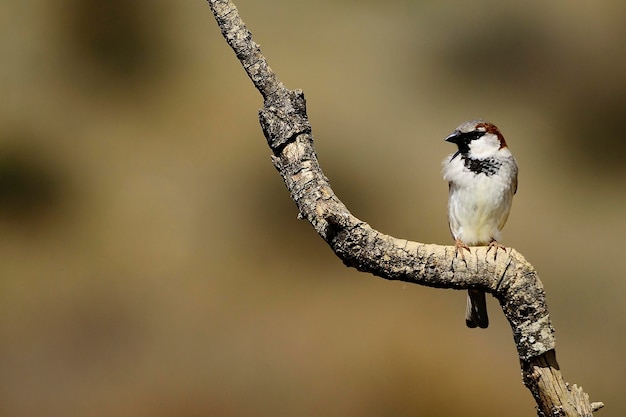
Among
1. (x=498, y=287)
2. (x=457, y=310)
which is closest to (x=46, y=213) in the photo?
(x=457, y=310)

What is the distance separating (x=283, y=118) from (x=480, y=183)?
70 centimetres

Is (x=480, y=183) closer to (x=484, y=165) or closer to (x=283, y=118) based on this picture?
(x=484, y=165)

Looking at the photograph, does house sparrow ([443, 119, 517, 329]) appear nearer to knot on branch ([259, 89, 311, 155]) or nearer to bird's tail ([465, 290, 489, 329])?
bird's tail ([465, 290, 489, 329])

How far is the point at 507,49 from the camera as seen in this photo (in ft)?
12.4

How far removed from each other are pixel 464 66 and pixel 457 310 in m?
1.20

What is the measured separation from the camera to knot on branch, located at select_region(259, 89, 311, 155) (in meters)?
1.45

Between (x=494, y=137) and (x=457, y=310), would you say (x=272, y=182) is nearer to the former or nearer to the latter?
(x=457, y=310)

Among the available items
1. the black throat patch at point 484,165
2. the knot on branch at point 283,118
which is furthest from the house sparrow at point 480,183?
the knot on branch at point 283,118

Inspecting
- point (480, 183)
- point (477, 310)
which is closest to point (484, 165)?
point (480, 183)

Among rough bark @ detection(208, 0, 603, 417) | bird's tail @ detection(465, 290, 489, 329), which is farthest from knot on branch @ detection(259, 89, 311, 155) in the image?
bird's tail @ detection(465, 290, 489, 329)

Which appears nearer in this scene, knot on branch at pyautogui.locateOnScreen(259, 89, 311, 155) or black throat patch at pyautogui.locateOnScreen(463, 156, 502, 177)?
knot on branch at pyautogui.locateOnScreen(259, 89, 311, 155)

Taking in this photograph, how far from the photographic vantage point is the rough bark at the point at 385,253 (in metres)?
1.44

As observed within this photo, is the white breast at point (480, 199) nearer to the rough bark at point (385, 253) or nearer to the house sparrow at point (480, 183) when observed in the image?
the house sparrow at point (480, 183)

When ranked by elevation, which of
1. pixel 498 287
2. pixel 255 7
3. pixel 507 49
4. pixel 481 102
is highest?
pixel 255 7
